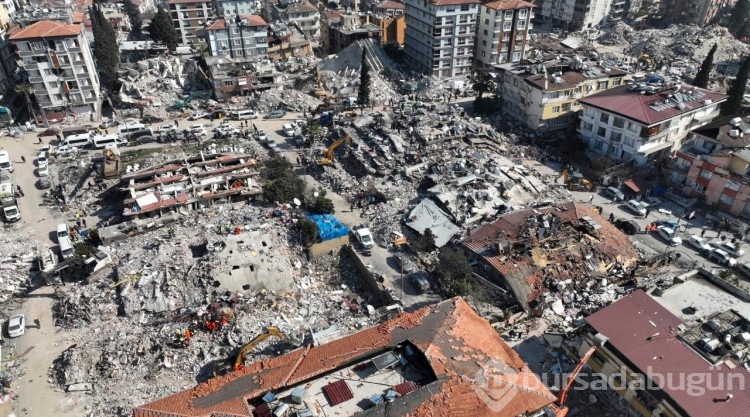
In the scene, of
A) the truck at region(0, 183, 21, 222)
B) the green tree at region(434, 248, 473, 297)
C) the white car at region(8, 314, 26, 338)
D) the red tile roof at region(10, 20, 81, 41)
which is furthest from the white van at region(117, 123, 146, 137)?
the green tree at region(434, 248, 473, 297)

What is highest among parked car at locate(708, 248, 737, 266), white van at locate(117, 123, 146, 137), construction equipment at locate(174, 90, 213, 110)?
white van at locate(117, 123, 146, 137)

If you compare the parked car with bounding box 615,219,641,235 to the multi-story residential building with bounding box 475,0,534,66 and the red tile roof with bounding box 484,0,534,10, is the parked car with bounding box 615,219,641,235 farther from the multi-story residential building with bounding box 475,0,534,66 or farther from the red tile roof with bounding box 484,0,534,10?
the red tile roof with bounding box 484,0,534,10

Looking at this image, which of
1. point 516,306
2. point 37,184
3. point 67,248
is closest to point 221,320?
point 67,248

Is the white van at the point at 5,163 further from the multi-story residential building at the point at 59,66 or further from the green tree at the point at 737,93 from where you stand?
the green tree at the point at 737,93

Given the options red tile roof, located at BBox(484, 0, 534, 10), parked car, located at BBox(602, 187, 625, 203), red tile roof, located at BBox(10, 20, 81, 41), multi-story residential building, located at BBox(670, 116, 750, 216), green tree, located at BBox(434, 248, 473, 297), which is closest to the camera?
green tree, located at BBox(434, 248, 473, 297)

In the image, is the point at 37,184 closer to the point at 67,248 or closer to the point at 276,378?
the point at 67,248

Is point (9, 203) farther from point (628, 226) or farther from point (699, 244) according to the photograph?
point (699, 244)

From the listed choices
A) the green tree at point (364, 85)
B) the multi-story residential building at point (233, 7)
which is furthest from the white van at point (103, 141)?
the multi-story residential building at point (233, 7)
